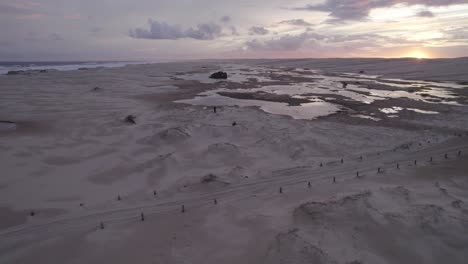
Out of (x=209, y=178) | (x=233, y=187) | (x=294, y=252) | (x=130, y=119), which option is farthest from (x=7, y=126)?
(x=294, y=252)

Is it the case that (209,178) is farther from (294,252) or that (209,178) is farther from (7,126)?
(7,126)

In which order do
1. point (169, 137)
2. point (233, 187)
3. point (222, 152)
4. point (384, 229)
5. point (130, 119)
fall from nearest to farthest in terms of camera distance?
1. point (384, 229)
2. point (233, 187)
3. point (222, 152)
4. point (169, 137)
5. point (130, 119)

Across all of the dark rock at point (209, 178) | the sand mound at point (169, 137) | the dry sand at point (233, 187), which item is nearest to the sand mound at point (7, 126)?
the dry sand at point (233, 187)

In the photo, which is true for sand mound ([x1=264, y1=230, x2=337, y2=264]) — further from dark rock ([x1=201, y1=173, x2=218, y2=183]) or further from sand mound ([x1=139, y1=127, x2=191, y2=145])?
sand mound ([x1=139, y1=127, x2=191, y2=145])

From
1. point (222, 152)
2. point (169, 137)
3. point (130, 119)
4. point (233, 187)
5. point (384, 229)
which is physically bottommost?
point (233, 187)

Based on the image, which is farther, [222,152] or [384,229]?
[222,152]

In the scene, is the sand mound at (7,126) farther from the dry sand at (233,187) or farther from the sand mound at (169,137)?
the sand mound at (169,137)

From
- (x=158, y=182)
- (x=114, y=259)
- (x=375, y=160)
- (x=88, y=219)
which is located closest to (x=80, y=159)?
(x=158, y=182)
